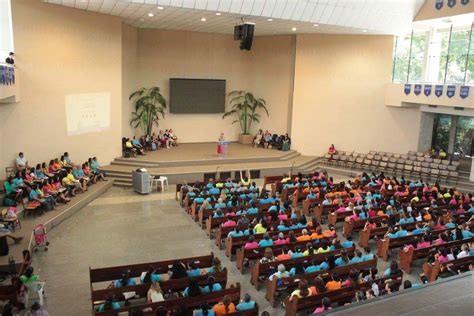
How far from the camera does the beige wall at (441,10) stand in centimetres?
1654

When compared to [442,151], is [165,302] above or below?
below

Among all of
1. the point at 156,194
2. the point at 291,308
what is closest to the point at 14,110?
the point at 156,194

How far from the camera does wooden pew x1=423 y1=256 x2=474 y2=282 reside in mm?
8523

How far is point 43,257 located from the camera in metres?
9.52

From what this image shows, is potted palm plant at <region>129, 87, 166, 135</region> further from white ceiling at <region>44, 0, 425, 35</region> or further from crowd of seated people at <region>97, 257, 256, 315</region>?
crowd of seated people at <region>97, 257, 256, 315</region>

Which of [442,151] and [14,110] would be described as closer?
[14,110]

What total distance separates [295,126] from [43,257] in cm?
1419

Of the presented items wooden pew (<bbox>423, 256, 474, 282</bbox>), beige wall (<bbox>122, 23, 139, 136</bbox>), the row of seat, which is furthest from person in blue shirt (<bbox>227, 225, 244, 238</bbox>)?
the row of seat

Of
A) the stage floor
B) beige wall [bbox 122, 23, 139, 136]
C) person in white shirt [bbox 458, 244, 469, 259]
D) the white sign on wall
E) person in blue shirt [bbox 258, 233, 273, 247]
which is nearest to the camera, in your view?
person in white shirt [bbox 458, 244, 469, 259]

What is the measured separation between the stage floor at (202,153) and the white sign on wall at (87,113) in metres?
2.18

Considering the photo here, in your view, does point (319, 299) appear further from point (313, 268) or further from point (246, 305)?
point (246, 305)

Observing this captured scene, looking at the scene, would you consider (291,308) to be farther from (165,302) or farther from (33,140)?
(33,140)

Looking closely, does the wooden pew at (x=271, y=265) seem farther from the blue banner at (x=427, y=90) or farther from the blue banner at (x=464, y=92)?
the blue banner at (x=427, y=90)

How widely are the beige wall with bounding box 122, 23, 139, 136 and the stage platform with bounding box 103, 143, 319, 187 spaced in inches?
75.1
